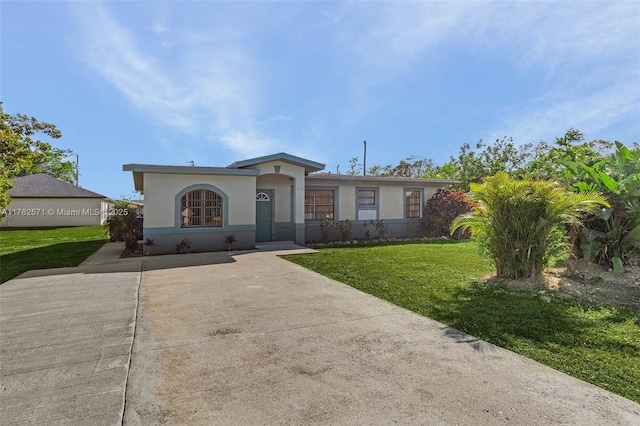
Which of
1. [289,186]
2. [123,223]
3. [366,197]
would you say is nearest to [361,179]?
[366,197]

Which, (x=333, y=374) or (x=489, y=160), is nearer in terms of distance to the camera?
(x=333, y=374)

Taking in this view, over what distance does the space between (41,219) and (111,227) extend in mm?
17254

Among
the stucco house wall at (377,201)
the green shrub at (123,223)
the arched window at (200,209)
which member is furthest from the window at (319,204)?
the green shrub at (123,223)

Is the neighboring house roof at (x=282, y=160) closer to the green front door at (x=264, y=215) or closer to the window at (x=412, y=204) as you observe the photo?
the green front door at (x=264, y=215)

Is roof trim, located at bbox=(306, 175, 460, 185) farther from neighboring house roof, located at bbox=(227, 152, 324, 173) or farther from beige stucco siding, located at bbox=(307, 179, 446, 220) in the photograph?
neighboring house roof, located at bbox=(227, 152, 324, 173)

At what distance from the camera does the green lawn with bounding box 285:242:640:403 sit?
3.19m

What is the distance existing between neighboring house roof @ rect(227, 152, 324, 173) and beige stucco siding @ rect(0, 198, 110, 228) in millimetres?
22179

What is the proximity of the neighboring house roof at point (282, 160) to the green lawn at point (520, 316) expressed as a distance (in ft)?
17.1

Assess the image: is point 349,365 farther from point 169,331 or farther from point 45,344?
point 45,344

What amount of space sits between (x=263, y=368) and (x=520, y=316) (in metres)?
3.77

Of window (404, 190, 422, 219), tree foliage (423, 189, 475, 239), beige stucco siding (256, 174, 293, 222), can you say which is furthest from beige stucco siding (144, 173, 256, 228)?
tree foliage (423, 189, 475, 239)

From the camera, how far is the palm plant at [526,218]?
6.11 m

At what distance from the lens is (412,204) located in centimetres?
1692

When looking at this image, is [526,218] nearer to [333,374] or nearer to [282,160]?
[333,374]
